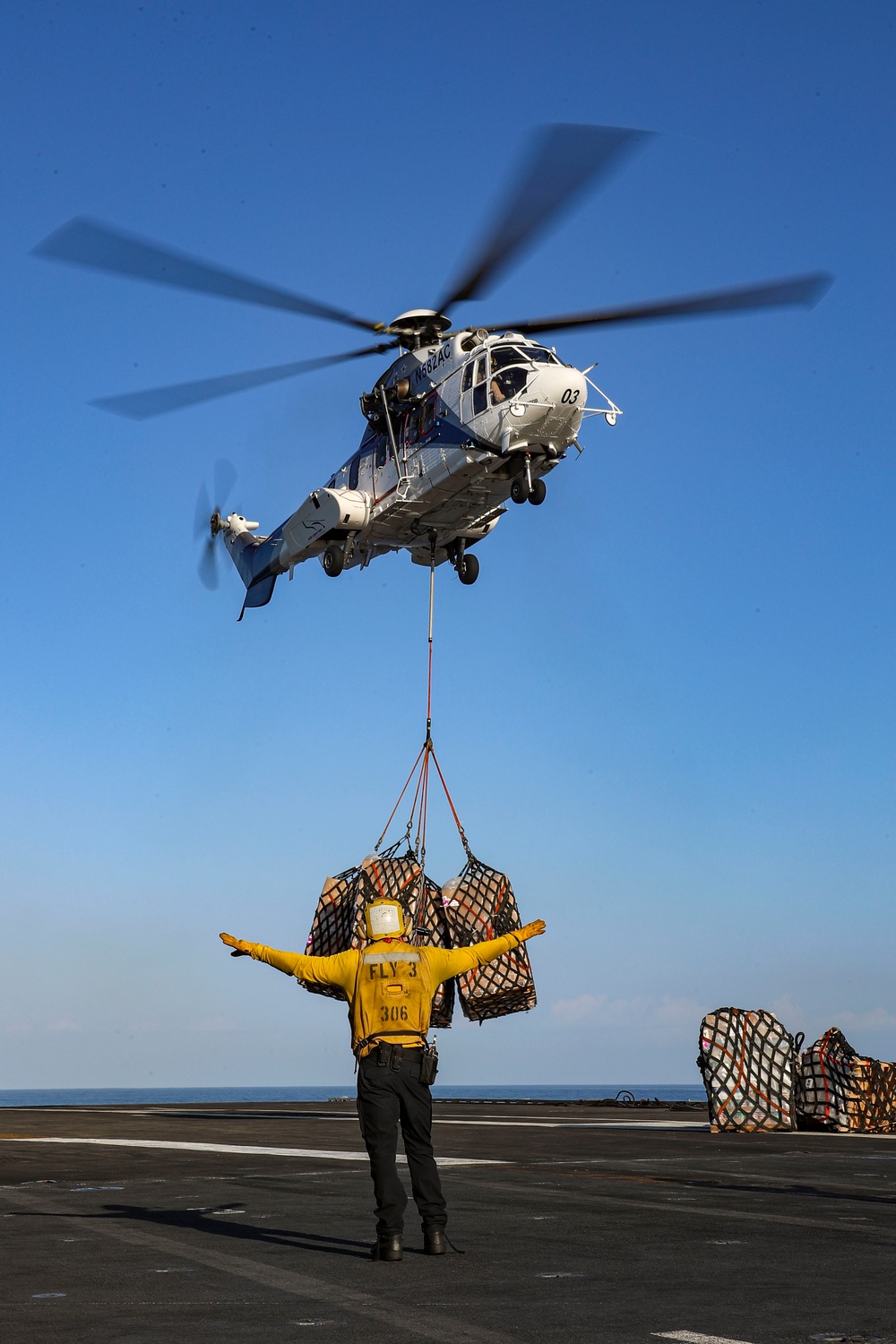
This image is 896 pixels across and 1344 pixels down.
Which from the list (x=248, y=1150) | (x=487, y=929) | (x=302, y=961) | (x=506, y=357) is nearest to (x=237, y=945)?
(x=302, y=961)

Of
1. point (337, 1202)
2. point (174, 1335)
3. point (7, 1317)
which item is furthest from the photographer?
point (337, 1202)

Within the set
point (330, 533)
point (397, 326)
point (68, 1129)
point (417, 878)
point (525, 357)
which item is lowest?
point (68, 1129)

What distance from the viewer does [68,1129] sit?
24.1 metres

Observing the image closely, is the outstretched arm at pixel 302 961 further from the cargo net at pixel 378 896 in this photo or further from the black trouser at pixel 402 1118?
the cargo net at pixel 378 896

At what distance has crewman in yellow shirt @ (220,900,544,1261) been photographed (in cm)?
865

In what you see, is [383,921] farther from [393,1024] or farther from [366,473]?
[366,473]

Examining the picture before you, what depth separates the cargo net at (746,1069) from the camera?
2252 cm

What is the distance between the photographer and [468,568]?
24109 mm

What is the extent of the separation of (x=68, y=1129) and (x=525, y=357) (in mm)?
15886

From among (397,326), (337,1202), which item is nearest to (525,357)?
(397,326)

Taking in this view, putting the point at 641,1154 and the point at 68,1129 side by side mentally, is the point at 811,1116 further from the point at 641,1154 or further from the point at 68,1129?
the point at 68,1129

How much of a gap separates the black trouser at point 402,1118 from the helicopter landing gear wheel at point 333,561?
1636cm

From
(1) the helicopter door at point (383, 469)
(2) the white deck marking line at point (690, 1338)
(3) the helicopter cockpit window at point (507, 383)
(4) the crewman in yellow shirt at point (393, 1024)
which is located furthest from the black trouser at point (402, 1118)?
(1) the helicopter door at point (383, 469)

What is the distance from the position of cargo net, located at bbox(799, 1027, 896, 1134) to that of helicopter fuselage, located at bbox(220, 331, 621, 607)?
419 inches
